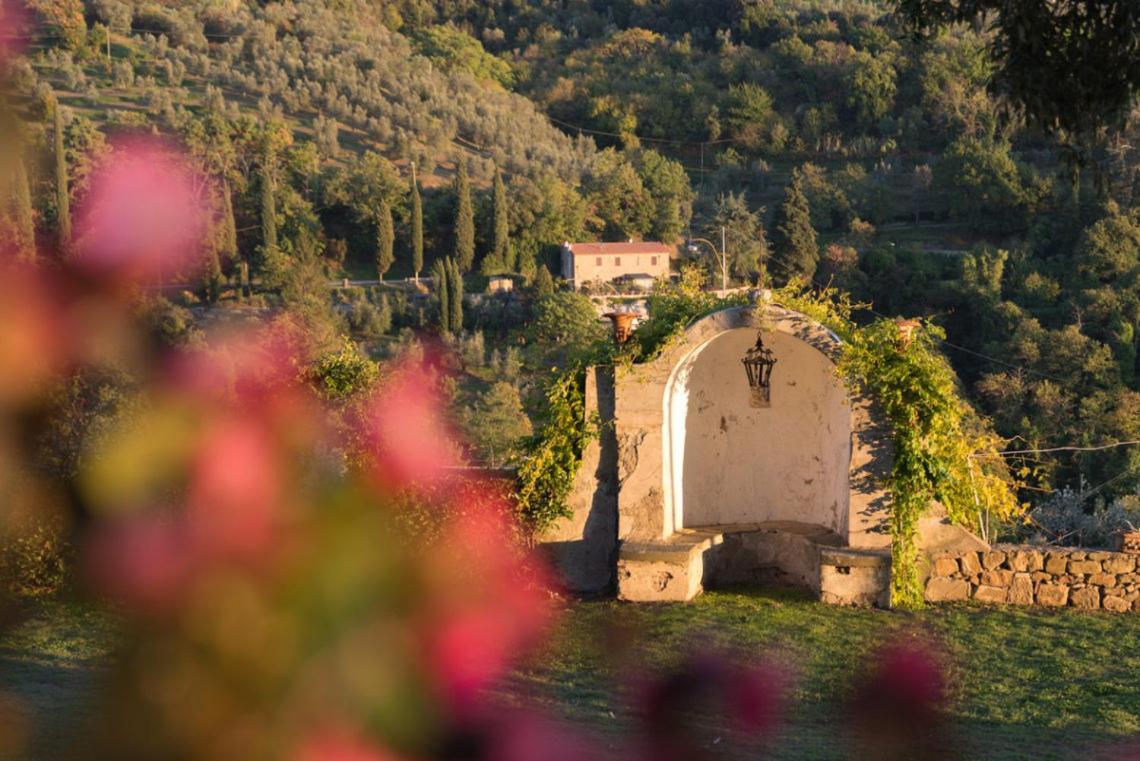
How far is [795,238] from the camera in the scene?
181 ft

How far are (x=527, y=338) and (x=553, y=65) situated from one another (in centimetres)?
5529

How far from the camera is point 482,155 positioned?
2916 inches

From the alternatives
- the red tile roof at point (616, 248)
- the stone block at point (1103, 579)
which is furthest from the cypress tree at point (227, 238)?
the red tile roof at point (616, 248)

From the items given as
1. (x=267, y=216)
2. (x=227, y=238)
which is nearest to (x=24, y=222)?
(x=227, y=238)

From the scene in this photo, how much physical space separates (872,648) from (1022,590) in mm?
3752

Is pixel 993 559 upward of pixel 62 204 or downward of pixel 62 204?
downward

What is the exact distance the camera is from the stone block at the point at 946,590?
8.52m

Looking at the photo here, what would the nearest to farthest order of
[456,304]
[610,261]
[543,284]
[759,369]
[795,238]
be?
[759,369] < [456,304] < [543,284] < [795,238] < [610,261]

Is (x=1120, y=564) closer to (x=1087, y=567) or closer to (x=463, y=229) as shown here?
(x=1087, y=567)

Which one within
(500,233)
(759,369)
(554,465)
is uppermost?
(500,233)

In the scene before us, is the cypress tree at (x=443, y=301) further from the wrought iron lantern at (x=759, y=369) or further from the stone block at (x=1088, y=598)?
the stone block at (x=1088, y=598)

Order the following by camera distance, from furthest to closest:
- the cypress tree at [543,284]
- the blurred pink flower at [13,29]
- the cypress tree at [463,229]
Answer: the cypress tree at [463,229], the cypress tree at [543,284], the blurred pink flower at [13,29]

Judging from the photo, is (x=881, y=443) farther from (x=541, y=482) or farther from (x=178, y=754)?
(x=178, y=754)

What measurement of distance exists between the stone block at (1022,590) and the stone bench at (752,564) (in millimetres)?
944
